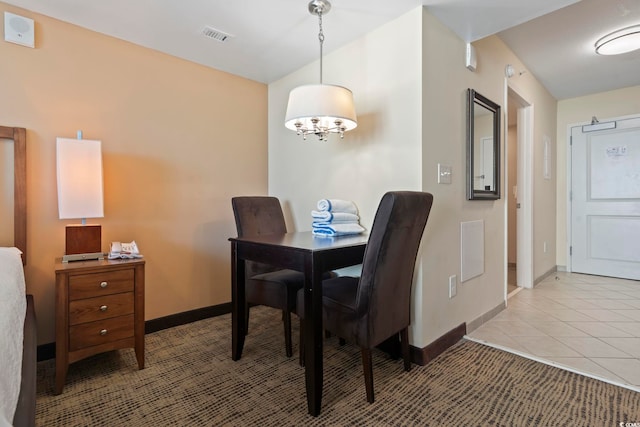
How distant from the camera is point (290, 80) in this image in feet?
9.59

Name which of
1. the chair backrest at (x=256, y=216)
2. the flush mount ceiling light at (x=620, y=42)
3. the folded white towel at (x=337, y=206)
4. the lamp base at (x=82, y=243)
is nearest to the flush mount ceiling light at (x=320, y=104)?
the folded white towel at (x=337, y=206)

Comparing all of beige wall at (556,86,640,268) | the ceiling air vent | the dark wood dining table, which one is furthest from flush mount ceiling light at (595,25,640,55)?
the ceiling air vent

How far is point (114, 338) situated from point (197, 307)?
35.7 inches

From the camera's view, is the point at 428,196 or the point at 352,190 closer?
the point at 428,196

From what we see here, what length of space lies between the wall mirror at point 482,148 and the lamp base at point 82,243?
2527 mm

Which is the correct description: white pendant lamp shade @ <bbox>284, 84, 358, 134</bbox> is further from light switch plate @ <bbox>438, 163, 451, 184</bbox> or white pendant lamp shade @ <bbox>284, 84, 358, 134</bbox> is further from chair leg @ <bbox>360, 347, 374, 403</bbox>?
chair leg @ <bbox>360, 347, 374, 403</bbox>

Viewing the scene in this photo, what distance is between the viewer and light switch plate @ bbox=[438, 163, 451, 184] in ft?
6.72

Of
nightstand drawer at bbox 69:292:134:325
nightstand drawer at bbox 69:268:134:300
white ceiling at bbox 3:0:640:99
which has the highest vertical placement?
white ceiling at bbox 3:0:640:99

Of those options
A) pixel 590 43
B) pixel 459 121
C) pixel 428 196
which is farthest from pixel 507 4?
pixel 590 43

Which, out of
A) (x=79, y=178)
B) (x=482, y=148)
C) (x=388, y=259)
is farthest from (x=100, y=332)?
(x=482, y=148)

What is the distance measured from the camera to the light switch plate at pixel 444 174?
6.72 feet

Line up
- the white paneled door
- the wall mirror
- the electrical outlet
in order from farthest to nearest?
the white paneled door, the wall mirror, the electrical outlet

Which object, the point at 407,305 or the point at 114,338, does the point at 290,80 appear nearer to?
the point at 407,305

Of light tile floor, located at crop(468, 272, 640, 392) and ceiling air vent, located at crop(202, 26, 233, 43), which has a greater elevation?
ceiling air vent, located at crop(202, 26, 233, 43)
